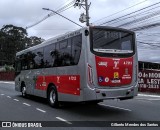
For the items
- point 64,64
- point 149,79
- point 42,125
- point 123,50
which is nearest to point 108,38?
point 123,50

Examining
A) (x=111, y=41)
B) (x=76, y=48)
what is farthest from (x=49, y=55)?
(x=111, y=41)

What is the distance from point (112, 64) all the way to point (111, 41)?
0.93 m

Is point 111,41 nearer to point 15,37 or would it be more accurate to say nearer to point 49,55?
point 49,55

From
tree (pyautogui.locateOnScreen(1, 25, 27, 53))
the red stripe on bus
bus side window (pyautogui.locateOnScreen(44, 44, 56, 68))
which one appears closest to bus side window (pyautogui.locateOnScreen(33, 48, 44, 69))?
bus side window (pyautogui.locateOnScreen(44, 44, 56, 68))

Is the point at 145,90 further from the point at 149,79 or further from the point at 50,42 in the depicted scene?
the point at 50,42

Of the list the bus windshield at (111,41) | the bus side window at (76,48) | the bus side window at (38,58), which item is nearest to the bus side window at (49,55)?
the bus side window at (38,58)

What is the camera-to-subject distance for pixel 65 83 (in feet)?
45.0

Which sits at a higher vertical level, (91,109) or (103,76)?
(103,76)

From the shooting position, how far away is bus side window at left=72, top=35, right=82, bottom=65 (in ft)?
41.8

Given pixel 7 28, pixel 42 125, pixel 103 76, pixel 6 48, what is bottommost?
pixel 42 125

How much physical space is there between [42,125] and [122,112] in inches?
156

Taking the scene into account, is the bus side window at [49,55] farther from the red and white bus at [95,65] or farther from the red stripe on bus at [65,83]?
the red stripe on bus at [65,83]

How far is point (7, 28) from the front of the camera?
108 metres

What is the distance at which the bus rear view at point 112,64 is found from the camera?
40.2 ft
